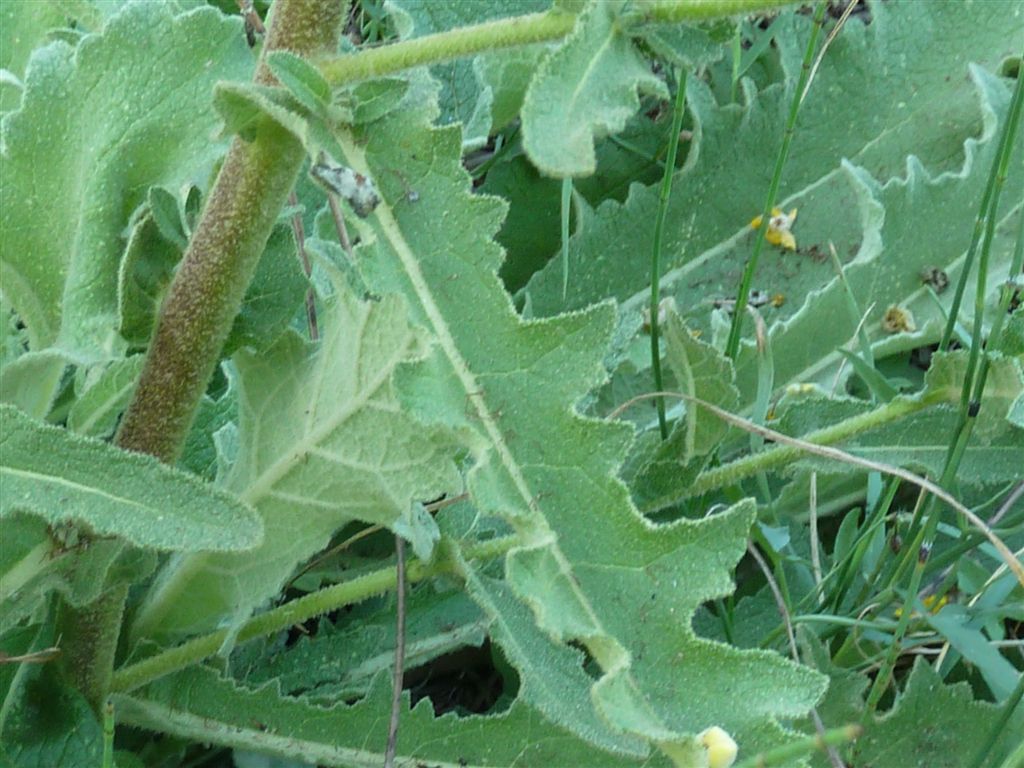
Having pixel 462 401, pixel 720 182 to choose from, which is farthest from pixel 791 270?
pixel 462 401

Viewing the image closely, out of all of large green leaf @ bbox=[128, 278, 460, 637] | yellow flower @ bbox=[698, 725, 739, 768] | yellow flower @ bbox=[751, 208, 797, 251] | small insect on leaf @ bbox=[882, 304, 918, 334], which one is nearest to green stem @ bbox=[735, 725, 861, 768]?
yellow flower @ bbox=[698, 725, 739, 768]

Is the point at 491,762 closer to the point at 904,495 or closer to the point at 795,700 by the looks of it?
the point at 795,700

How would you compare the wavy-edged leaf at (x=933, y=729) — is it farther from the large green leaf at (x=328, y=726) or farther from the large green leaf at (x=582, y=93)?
the large green leaf at (x=582, y=93)

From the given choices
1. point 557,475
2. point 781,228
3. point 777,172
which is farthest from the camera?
point 781,228

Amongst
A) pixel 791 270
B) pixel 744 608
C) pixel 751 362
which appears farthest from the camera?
pixel 791 270

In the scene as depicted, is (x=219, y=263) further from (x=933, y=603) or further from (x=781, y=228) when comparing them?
(x=781, y=228)

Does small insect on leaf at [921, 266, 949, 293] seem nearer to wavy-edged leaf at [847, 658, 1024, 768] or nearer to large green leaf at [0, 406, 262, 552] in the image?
wavy-edged leaf at [847, 658, 1024, 768]

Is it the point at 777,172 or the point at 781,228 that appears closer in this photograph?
the point at 777,172

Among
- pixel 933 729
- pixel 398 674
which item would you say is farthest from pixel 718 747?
pixel 933 729
